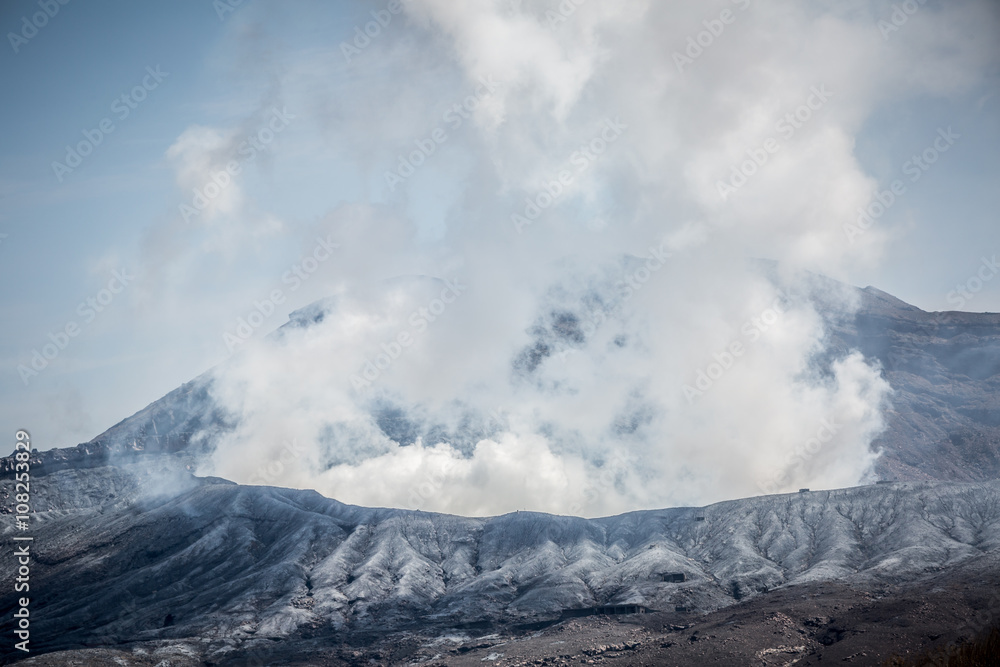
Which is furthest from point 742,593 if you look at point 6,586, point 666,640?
point 6,586

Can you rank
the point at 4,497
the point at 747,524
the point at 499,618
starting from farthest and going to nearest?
the point at 4,497 → the point at 747,524 → the point at 499,618

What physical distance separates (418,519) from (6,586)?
82035mm

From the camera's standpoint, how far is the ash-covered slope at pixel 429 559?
12275cm

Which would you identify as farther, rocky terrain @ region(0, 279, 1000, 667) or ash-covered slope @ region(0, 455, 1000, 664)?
ash-covered slope @ region(0, 455, 1000, 664)

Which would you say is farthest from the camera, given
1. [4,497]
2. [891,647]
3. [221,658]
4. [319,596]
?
[4,497]

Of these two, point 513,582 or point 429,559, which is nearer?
point 513,582

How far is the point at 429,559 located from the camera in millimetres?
149625

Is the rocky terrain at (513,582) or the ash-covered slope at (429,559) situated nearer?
the rocky terrain at (513,582)

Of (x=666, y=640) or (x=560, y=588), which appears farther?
(x=560, y=588)

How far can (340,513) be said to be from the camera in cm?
16950

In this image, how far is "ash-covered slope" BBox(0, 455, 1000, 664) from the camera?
123m

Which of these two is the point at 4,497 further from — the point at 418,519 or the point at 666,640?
the point at 666,640

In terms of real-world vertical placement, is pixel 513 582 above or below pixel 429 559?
below

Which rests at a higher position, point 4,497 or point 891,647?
point 4,497
